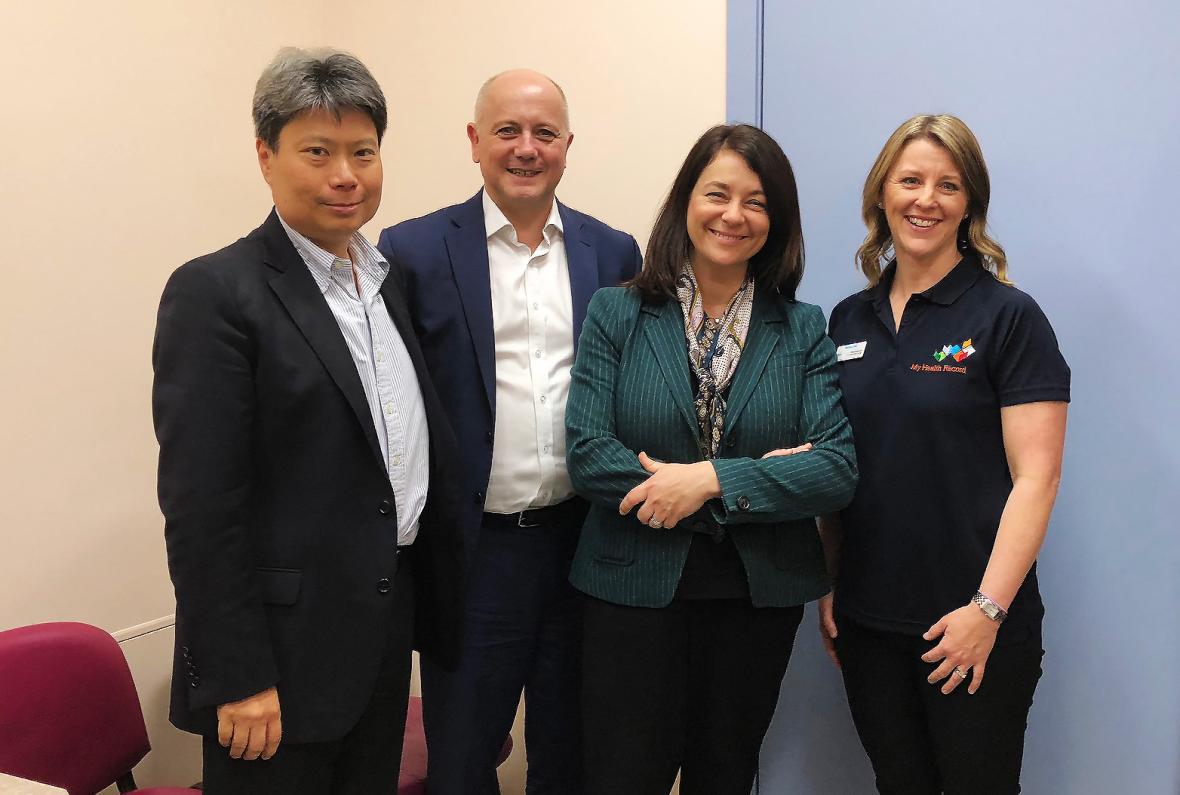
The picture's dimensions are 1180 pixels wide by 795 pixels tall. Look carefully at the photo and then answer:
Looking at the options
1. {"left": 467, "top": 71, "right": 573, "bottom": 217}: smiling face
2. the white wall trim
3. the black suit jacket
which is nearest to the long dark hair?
{"left": 467, "top": 71, "right": 573, "bottom": 217}: smiling face

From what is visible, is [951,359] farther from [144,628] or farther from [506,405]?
[144,628]

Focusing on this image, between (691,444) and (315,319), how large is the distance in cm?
72

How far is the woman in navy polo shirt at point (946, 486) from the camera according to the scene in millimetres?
1557

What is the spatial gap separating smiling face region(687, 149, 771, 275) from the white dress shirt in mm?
362

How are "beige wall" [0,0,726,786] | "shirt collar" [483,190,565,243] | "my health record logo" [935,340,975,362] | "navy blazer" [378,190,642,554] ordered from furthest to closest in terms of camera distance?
1. "beige wall" [0,0,726,786]
2. "shirt collar" [483,190,565,243]
3. "navy blazer" [378,190,642,554]
4. "my health record logo" [935,340,975,362]

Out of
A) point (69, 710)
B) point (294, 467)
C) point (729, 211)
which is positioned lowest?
point (69, 710)

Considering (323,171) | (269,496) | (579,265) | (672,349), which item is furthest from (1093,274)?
(269,496)

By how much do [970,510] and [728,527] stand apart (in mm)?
471

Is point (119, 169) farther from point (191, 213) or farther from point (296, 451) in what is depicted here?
point (296, 451)

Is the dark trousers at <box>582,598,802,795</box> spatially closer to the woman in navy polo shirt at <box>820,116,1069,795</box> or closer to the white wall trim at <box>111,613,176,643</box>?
the woman in navy polo shirt at <box>820,116,1069,795</box>

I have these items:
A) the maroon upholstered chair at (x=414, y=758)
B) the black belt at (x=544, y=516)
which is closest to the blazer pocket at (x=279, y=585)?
the black belt at (x=544, y=516)

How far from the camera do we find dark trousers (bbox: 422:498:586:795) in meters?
1.77

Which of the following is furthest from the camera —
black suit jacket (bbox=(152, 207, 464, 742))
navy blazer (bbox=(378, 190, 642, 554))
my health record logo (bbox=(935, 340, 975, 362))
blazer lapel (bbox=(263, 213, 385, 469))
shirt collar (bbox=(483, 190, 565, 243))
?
shirt collar (bbox=(483, 190, 565, 243))

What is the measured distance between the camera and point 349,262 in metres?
1.43
